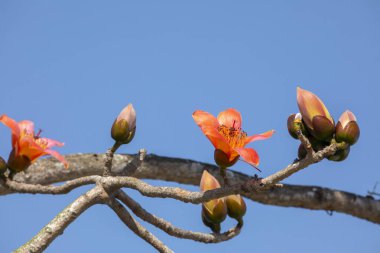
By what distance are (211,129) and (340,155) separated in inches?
13.3

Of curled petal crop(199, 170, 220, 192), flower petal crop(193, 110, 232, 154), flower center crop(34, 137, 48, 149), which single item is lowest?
curled petal crop(199, 170, 220, 192)

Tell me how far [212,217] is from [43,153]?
542mm

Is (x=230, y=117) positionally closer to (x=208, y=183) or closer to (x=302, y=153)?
(x=208, y=183)

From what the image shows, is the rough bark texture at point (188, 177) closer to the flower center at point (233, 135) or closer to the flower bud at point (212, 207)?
the flower bud at point (212, 207)

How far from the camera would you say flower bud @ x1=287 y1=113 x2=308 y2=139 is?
172 cm

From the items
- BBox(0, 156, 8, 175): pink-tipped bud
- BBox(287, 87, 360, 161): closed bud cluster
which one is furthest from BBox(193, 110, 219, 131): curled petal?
BBox(0, 156, 8, 175): pink-tipped bud

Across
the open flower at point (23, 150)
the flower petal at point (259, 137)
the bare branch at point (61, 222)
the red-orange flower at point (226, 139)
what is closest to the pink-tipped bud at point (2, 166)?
the open flower at point (23, 150)

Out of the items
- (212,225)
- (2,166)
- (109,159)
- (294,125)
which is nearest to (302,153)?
(294,125)

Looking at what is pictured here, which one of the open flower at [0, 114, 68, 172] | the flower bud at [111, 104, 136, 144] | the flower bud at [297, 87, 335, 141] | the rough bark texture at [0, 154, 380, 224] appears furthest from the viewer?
the rough bark texture at [0, 154, 380, 224]

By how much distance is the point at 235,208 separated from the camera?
81.2 inches

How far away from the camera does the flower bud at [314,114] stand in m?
1.67

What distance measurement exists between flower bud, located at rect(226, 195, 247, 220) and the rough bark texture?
1.37 m

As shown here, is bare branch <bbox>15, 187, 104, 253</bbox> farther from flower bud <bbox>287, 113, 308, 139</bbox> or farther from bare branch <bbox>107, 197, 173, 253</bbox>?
flower bud <bbox>287, 113, 308, 139</bbox>

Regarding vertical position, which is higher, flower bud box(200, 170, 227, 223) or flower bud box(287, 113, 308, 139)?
flower bud box(287, 113, 308, 139)
